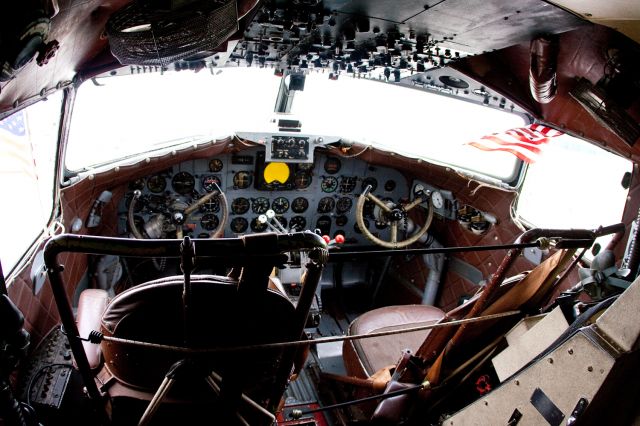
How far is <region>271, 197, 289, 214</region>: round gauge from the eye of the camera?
16.5 ft

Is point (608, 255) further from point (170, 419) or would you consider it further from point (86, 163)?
point (86, 163)

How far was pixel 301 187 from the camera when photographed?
5.03 metres

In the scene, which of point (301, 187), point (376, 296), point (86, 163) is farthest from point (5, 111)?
point (376, 296)

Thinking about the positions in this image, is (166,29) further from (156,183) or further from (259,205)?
(259,205)

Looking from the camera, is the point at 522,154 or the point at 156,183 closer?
the point at 522,154

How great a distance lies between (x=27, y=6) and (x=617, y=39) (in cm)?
230

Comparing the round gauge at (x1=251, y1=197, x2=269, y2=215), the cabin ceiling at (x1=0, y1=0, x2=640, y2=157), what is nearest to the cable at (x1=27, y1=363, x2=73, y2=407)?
the cabin ceiling at (x1=0, y1=0, x2=640, y2=157)

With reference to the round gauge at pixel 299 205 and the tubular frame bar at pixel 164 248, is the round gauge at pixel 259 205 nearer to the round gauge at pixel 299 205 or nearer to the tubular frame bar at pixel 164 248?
the round gauge at pixel 299 205

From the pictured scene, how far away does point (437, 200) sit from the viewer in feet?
15.9

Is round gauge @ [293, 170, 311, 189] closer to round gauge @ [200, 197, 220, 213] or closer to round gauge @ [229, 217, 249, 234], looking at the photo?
round gauge @ [229, 217, 249, 234]

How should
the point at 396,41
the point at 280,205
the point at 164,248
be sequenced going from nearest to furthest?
1. the point at 164,248
2. the point at 396,41
3. the point at 280,205

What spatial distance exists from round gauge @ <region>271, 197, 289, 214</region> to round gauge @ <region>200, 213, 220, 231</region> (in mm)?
635

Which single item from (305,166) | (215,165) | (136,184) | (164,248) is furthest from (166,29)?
(305,166)

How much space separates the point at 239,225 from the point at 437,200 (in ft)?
7.12
